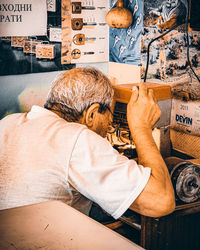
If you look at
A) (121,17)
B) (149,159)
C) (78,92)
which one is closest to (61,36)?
(121,17)

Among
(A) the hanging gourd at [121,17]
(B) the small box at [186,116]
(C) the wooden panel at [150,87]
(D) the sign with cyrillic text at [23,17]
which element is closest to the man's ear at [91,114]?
(C) the wooden panel at [150,87]

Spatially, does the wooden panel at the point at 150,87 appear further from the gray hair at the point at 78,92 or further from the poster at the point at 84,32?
the poster at the point at 84,32

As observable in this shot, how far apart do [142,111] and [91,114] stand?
249 millimetres

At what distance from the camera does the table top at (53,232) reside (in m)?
0.64

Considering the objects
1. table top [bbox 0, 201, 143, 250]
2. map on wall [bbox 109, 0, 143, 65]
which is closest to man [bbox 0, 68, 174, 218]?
table top [bbox 0, 201, 143, 250]

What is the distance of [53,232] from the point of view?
2.27ft

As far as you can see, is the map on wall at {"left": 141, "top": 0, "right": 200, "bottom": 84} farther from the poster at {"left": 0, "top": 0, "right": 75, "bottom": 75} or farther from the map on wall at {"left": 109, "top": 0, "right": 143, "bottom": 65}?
the poster at {"left": 0, "top": 0, "right": 75, "bottom": 75}

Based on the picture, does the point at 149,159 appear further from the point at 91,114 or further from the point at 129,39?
the point at 129,39

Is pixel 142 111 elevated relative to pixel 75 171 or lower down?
elevated

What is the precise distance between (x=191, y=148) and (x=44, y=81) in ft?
4.75

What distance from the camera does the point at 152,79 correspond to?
8.34 ft

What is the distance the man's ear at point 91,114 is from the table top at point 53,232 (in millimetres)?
740

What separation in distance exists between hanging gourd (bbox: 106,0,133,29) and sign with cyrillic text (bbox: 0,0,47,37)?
61cm

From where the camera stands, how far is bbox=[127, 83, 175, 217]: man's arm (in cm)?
121
